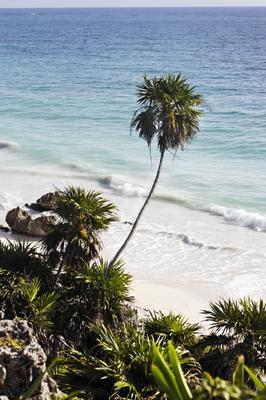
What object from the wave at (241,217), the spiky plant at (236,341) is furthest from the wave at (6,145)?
the spiky plant at (236,341)

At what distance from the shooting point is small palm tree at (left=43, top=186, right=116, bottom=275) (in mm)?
12758

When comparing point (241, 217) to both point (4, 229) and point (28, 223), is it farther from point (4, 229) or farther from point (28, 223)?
point (4, 229)

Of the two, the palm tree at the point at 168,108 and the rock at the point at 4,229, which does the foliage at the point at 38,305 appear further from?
the rock at the point at 4,229

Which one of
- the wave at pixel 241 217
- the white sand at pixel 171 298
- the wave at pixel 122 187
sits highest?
the wave at pixel 122 187

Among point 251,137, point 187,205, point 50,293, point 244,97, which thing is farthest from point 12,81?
point 50,293

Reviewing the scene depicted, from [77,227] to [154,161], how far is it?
20562 mm

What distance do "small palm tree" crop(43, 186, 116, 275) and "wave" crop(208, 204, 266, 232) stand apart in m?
11.7

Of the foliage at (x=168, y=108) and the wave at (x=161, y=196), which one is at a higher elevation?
the foliage at (x=168, y=108)

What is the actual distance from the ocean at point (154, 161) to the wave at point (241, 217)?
0.15 feet

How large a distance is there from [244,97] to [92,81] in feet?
48.3

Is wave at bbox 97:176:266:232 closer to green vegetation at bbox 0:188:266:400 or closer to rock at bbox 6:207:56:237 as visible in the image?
rock at bbox 6:207:56:237

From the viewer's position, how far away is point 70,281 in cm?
1304

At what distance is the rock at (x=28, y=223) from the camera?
20625mm

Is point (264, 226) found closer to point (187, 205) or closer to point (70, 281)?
point (187, 205)
